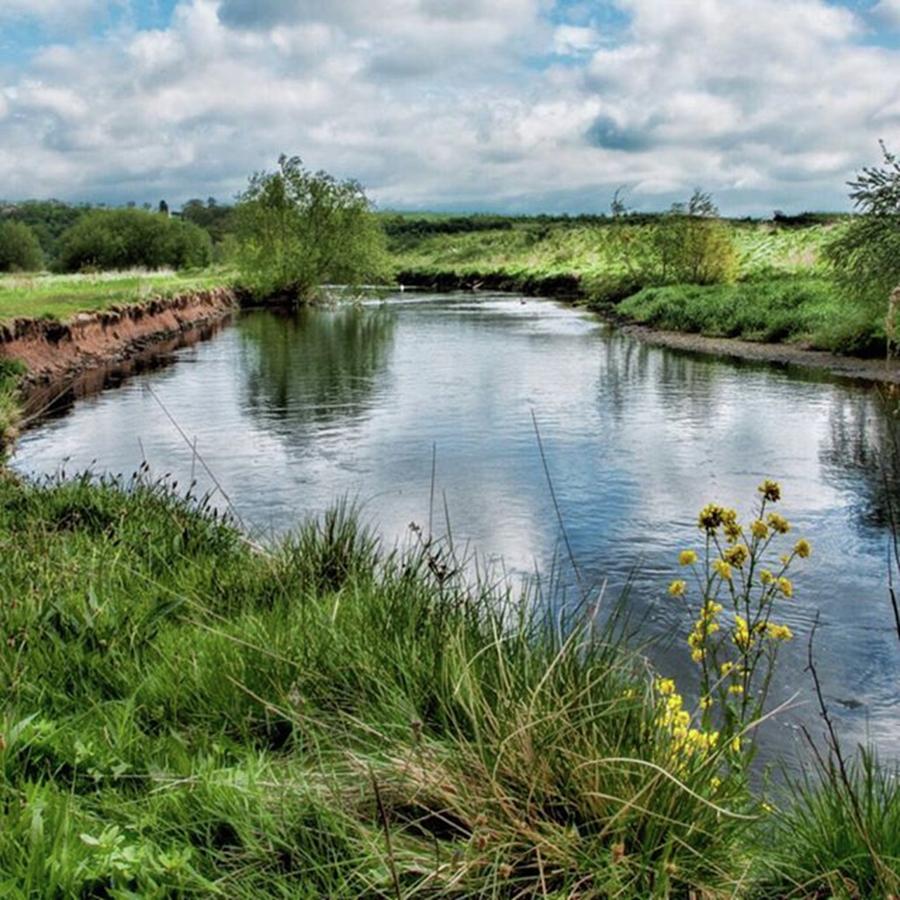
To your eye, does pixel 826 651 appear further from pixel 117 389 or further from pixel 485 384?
pixel 117 389

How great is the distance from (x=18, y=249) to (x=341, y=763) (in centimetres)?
10606

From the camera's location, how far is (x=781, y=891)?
2.98 meters

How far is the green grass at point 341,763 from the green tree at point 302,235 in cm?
4982

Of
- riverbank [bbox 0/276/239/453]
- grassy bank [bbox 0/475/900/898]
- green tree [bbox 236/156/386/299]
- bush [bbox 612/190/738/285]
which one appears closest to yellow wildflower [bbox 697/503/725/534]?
grassy bank [bbox 0/475/900/898]

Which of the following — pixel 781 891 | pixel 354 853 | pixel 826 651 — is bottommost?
pixel 826 651

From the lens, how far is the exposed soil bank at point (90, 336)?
70.8 ft

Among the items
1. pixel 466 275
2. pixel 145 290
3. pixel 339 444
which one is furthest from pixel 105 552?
pixel 466 275

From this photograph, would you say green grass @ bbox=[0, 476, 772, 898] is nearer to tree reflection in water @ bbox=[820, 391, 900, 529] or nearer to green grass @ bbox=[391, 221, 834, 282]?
tree reflection in water @ bbox=[820, 391, 900, 529]

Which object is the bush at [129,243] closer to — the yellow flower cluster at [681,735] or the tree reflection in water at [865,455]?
the tree reflection in water at [865,455]

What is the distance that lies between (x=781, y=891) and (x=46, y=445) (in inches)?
563

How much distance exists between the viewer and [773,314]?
30141 millimetres

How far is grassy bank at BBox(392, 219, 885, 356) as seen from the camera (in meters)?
27.6

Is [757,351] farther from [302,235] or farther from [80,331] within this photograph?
[302,235]

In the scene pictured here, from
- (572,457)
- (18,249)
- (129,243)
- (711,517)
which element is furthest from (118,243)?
(711,517)
